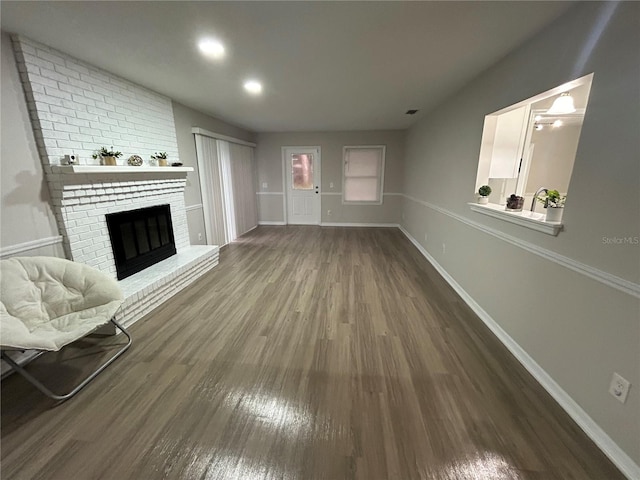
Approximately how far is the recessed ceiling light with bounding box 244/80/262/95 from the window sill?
9.30 feet

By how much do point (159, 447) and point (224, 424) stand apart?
330 mm

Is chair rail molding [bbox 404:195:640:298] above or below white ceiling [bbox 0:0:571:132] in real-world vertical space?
below

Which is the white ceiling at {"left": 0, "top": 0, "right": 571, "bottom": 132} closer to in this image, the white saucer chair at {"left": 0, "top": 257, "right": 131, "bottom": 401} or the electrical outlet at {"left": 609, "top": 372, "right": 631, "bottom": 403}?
the white saucer chair at {"left": 0, "top": 257, "right": 131, "bottom": 401}

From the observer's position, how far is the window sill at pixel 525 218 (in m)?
1.69

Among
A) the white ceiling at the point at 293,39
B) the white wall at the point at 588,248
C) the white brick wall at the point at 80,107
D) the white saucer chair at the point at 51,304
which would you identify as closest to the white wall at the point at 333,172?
the white ceiling at the point at 293,39

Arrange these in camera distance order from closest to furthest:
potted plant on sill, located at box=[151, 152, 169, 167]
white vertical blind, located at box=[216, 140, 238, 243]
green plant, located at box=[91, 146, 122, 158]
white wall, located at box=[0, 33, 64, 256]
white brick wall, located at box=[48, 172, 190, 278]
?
white wall, located at box=[0, 33, 64, 256], white brick wall, located at box=[48, 172, 190, 278], green plant, located at box=[91, 146, 122, 158], potted plant on sill, located at box=[151, 152, 169, 167], white vertical blind, located at box=[216, 140, 238, 243]

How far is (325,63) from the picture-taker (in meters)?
2.43

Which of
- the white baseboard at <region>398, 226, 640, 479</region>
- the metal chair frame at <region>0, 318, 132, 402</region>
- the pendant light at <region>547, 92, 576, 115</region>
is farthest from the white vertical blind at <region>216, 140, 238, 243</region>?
the pendant light at <region>547, 92, 576, 115</region>

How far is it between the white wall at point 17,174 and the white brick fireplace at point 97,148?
0.05 meters

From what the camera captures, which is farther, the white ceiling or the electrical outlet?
the white ceiling

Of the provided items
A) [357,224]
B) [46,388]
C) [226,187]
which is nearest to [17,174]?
[46,388]

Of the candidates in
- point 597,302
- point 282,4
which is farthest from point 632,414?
point 282,4

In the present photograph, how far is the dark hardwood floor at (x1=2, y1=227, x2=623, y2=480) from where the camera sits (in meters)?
1.28

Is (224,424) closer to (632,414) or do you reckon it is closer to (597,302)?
(632,414)
